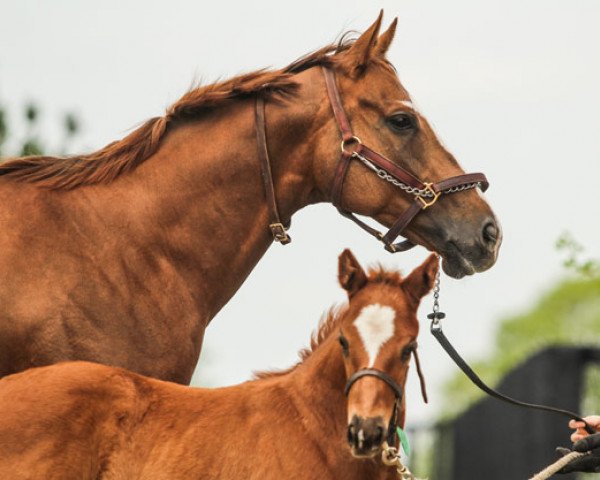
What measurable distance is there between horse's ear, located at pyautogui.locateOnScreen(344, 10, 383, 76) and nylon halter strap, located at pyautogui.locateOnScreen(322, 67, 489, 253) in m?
0.18

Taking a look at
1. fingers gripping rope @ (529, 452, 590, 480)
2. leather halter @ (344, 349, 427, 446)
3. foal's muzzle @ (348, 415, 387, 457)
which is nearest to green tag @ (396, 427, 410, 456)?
leather halter @ (344, 349, 427, 446)

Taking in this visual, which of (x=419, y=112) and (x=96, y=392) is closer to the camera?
(x=96, y=392)

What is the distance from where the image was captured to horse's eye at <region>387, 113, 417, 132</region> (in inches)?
271

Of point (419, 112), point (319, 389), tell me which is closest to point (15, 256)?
point (319, 389)

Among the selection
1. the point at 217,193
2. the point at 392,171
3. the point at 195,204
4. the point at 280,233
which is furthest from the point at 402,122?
the point at 195,204

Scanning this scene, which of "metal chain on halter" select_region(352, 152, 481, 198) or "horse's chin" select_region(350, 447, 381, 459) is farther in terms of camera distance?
"metal chain on halter" select_region(352, 152, 481, 198)

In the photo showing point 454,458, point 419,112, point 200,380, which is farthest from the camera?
point 200,380

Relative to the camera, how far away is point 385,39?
7113 mm

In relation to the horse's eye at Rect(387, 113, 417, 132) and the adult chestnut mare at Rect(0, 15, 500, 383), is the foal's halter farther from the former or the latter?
the horse's eye at Rect(387, 113, 417, 132)

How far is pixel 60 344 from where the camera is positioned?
632cm

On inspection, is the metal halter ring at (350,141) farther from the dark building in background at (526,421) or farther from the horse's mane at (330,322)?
the dark building in background at (526,421)

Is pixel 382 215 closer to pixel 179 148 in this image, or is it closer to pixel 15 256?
pixel 179 148

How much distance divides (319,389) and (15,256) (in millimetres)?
1558

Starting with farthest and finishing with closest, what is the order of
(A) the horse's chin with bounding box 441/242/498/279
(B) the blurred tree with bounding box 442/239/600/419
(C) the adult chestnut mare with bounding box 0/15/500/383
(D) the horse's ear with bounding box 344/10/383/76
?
(B) the blurred tree with bounding box 442/239/600/419 < (D) the horse's ear with bounding box 344/10/383/76 < (A) the horse's chin with bounding box 441/242/498/279 < (C) the adult chestnut mare with bounding box 0/15/500/383
